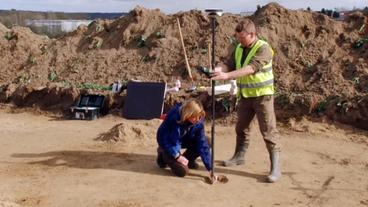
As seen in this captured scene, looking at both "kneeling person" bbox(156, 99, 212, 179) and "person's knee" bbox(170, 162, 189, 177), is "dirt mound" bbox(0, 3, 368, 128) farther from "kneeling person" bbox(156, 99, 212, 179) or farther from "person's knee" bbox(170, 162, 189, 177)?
"person's knee" bbox(170, 162, 189, 177)

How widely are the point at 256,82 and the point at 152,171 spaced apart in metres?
1.75

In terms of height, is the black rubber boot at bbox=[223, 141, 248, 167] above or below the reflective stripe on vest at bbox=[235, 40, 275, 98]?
below

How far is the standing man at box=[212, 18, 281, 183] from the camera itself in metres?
6.32

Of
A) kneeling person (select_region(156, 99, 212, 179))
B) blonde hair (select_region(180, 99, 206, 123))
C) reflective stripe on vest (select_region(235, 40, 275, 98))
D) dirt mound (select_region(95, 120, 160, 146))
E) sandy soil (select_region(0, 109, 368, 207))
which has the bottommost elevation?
sandy soil (select_region(0, 109, 368, 207))

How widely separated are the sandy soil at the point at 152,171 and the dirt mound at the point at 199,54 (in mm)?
878

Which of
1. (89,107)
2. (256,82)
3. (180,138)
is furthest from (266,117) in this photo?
(89,107)

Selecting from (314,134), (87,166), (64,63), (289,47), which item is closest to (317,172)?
(314,134)

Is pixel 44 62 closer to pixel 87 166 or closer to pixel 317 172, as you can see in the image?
pixel 87 166

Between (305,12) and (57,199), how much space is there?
8.24m

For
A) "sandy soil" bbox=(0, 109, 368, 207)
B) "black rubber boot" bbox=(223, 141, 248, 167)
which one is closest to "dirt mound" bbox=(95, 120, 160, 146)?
"sandy soil" bbox=(0, 109, 368, 207)

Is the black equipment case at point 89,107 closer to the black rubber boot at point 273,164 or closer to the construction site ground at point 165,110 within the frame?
the construction site ground at point 165,110

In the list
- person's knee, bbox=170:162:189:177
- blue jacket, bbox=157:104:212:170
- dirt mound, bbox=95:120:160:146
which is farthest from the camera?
dirt mound, bbox=95:120:160:146

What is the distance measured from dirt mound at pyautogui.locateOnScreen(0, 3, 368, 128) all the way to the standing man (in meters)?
3.03

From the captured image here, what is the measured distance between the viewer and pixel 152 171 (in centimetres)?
705
